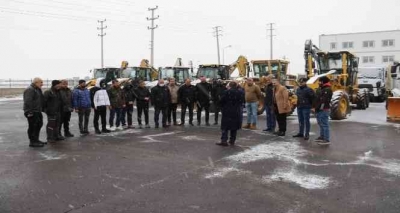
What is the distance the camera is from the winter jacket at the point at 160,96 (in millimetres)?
13734

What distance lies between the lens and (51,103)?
1085 cm

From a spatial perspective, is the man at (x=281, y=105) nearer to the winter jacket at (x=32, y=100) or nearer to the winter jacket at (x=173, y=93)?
the winter jacket at (x=173, y=93)

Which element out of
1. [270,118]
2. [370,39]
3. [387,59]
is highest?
[370,39]

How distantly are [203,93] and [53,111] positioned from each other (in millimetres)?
5268

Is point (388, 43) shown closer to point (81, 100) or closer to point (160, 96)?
point (160, 96)

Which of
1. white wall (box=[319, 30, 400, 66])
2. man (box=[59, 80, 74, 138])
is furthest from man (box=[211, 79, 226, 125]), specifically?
white wall (box=[319, 30, 400, 66])

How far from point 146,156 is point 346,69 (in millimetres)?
12912

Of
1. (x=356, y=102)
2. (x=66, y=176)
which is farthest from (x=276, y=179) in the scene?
(x=356, y=102)

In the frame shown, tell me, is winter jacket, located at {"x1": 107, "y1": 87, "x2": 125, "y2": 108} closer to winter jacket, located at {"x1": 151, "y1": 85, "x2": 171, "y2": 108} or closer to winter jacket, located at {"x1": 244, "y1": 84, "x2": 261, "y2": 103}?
winter jacket, located at {"x1": 151, "y1": 85, "x2": 171, "y2": 108}

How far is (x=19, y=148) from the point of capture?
10.1 meters

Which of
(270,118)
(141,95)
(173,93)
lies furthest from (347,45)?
(141,95)

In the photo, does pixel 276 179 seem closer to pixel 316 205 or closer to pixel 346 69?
pixel 316 205

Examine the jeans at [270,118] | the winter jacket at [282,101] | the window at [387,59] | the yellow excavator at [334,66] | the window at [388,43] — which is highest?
the window at [388,43]

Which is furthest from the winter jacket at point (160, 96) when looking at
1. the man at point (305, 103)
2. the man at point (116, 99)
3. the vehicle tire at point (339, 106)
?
the vehicle tire at point (339, 106)
